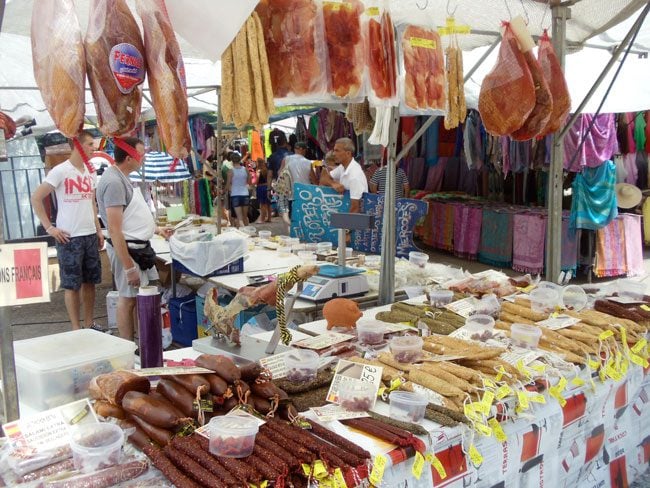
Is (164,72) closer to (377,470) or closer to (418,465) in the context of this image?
(377,470)

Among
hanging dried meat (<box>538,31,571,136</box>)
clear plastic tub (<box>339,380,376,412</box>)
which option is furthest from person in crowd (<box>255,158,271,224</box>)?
clear plastic tub (<box>339,380,376,412</box>)

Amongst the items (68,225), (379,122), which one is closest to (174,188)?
(68,225)

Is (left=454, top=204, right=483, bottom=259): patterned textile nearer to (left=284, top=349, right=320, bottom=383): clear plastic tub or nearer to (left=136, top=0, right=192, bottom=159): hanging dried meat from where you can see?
(left=284, top=349, right=320, bottom=383): clear plastic tub

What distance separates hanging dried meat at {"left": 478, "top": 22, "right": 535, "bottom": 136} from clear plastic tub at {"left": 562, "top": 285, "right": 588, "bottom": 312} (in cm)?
108

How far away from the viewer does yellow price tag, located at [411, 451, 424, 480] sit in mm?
2018

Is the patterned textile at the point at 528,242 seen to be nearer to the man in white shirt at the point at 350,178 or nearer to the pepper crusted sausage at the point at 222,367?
the man in white shirt at the point at 350,178

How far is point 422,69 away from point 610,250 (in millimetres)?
6282

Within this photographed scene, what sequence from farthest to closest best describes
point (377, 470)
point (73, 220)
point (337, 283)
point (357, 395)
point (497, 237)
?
point (497, 237), point (73, 220), point (337, 283), point (357, 395), point (377, 470)

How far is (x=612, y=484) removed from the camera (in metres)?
3.13

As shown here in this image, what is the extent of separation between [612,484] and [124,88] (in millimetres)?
3118

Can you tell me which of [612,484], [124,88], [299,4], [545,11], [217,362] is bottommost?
[612,484]

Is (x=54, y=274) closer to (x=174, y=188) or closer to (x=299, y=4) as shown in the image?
(x=299, y=4)

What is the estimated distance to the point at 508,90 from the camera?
3.53m

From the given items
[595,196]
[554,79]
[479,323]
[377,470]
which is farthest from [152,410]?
[595,196]
